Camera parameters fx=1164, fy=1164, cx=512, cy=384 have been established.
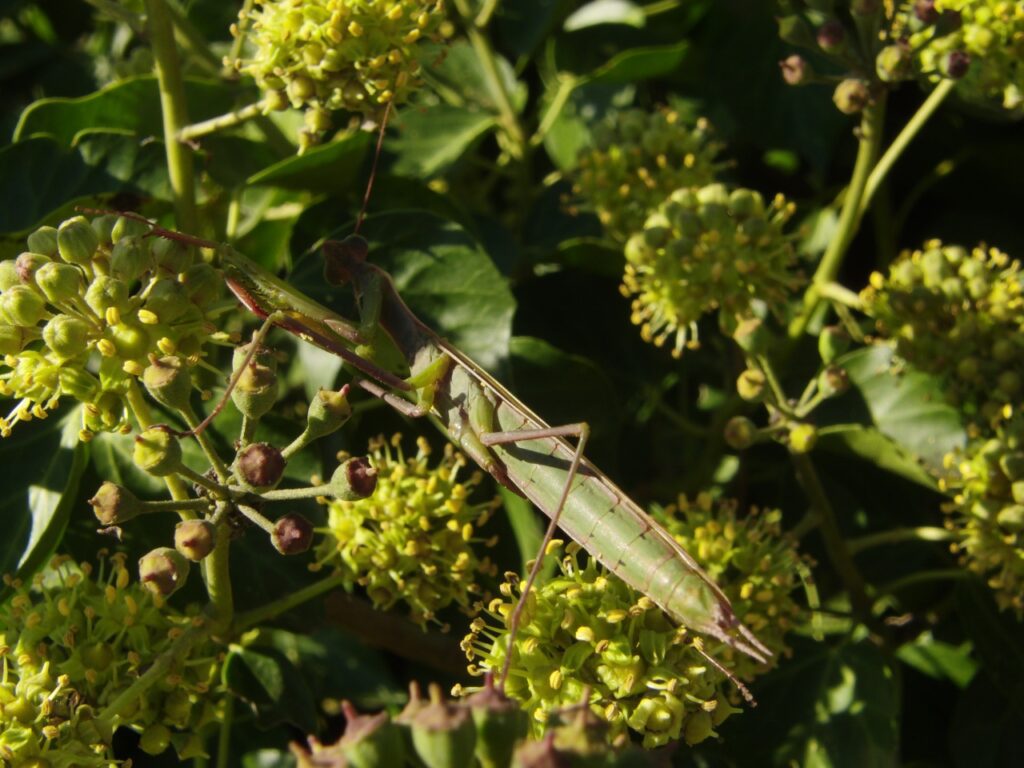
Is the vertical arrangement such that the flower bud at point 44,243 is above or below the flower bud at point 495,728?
above

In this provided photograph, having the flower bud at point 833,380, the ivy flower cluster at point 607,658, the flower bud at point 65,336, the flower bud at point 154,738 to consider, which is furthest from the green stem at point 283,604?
the flower bud at point 833,380

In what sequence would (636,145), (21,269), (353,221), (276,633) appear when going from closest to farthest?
1. (21,269)
2. (276,633)
3. (353,221)
4. (636,145)

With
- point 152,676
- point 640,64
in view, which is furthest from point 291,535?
point 640,64

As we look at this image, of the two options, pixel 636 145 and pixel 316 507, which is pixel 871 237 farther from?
pixel 316 507

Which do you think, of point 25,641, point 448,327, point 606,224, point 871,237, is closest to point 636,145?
point 606,224

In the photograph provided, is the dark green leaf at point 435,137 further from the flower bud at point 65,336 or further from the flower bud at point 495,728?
the flower bud at point 495,728

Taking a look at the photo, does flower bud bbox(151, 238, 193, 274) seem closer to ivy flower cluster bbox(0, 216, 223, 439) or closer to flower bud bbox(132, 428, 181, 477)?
ivy flower cluster bbox(0, 216, 223, 439)

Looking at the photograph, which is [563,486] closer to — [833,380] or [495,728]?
[833,380]

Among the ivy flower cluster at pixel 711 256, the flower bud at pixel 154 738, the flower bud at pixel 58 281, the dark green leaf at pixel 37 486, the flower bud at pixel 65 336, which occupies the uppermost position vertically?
the flower bud at pixel 58 281
